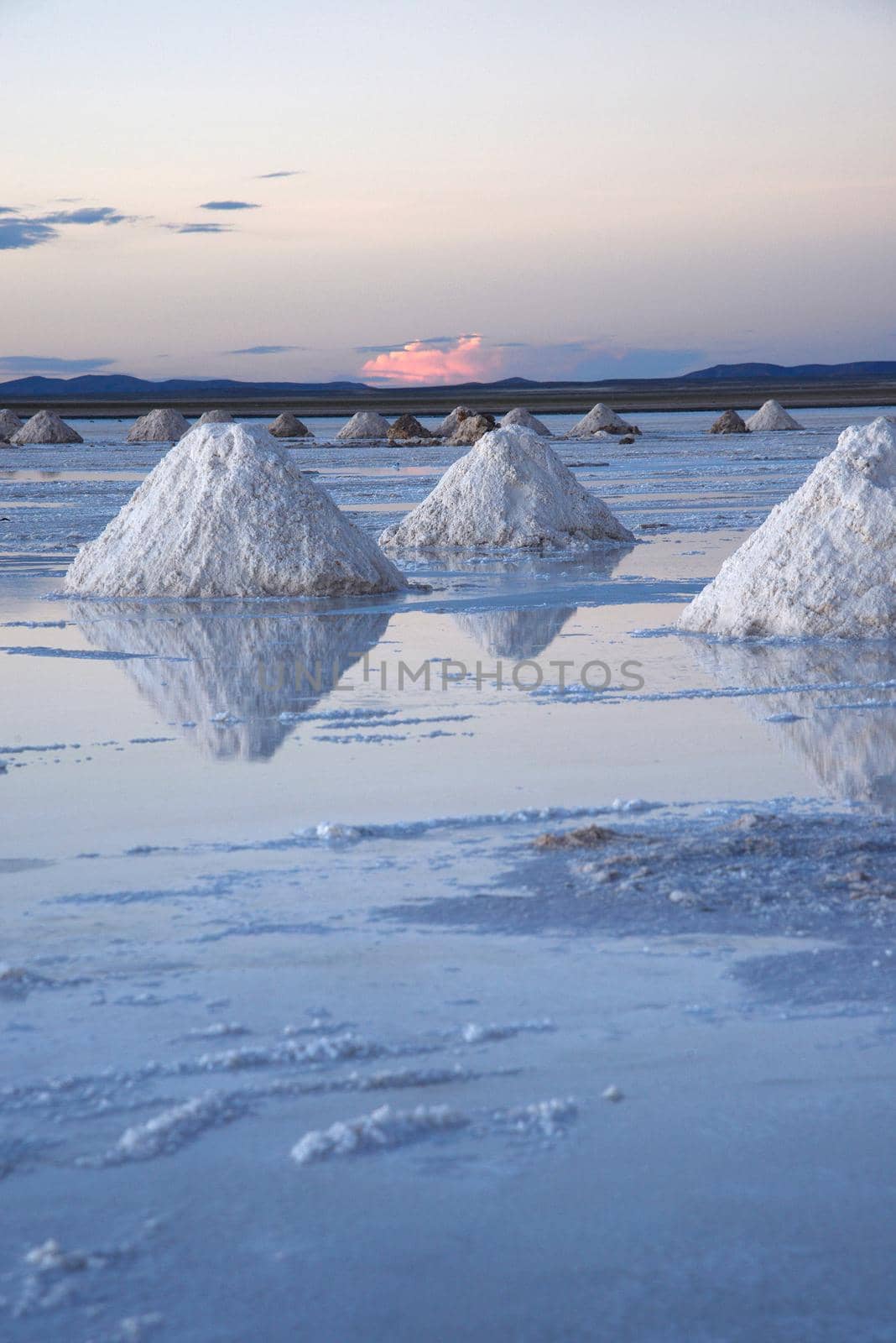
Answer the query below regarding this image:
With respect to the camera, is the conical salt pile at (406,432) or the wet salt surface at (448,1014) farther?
the conical salt pile at (406,432)

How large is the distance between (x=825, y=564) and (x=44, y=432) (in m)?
48.5

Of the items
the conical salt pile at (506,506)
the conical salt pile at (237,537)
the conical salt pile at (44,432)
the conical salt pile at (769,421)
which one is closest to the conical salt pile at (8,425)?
the conical salt pile at (44,432)

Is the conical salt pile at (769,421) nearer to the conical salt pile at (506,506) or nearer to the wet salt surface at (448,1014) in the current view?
the conical salt pile at (506,506)

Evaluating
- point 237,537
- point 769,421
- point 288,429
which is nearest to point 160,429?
point 288,429

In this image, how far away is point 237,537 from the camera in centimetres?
1084

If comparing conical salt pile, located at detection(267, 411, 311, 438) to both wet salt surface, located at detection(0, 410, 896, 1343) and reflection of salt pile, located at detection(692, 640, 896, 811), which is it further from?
wet salt surface, located at detection(0, 410, 896, 1343)

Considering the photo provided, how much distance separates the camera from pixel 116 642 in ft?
28.8

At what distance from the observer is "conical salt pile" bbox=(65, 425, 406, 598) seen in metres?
10.8

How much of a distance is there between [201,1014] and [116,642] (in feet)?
19.0

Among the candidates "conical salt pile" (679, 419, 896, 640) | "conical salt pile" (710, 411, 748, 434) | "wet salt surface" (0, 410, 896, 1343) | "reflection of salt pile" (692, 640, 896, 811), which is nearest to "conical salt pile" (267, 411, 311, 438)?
"conical salt pile" (710, 411, 748, 434)

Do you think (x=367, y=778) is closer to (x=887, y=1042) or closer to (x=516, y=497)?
(x=887, y=1042)

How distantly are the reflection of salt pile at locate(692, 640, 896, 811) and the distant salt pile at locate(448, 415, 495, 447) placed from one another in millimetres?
38152

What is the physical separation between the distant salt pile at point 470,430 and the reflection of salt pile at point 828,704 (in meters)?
38.2

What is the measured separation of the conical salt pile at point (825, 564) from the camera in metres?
8.55
